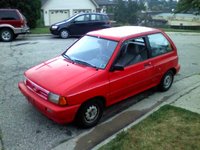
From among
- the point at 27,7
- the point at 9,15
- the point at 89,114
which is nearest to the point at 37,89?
the point at 89,114

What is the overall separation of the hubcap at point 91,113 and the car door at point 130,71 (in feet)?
1.41

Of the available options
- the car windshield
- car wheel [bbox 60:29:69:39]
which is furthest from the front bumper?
car wheel [bbox 60:29:69:39]

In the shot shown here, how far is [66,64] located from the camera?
5910 mm

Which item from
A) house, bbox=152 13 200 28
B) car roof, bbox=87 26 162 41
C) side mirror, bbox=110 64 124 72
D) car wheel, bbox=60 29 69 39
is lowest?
house, bbox=152 13 200 28

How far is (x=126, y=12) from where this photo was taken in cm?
5553

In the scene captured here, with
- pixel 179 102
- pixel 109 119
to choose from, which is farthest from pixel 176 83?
pixel 109 119

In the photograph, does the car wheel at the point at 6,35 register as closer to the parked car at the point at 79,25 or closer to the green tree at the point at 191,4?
the parked car at the point at 79,25

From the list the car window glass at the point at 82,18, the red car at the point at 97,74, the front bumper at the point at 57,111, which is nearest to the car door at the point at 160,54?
the red car at the point at 97,74

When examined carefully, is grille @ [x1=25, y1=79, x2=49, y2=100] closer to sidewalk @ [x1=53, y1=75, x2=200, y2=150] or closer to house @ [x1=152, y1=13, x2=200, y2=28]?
sidewalk @ [x1=53, y1=75, x2=200, y2=150]

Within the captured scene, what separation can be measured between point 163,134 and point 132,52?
193 centimetres

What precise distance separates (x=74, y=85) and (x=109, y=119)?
1167 mm

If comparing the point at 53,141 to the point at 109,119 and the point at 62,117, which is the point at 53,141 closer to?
the point at 62,117

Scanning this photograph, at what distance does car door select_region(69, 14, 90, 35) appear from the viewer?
17.8 m

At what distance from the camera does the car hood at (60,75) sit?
511cm
